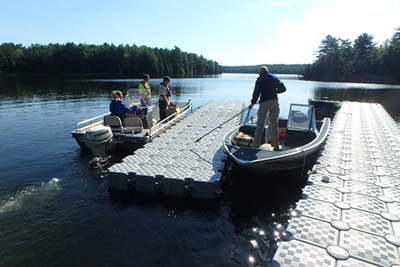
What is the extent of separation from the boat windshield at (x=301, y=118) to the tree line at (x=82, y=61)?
85598mm

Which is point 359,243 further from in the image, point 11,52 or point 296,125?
point 11,52

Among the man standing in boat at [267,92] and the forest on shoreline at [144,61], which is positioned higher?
the forest on shoreline at [144,61]

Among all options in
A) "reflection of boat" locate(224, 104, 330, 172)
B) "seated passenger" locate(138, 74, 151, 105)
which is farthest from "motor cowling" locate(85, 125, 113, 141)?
"reflection of boat" locate(224, 104, 330, 172)

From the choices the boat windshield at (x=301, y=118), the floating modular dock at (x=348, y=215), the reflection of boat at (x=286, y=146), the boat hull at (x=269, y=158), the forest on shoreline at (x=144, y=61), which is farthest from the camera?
the forest on shoreline at (x=144, y=61)

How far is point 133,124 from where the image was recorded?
32.4 feet

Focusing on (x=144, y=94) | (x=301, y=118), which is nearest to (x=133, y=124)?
(x=144, y=94)

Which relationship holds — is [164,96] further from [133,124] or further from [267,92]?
[267,92]

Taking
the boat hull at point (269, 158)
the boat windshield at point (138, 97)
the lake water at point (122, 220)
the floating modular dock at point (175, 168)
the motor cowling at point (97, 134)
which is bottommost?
the lake water at point (122, 220)

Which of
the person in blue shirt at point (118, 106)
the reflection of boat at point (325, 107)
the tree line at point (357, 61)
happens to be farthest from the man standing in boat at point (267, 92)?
the tree line at point (357, 61)

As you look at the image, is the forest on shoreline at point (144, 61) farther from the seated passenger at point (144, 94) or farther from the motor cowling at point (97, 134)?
the motor cowling at point (97, 134)

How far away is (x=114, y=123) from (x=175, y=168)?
401cm

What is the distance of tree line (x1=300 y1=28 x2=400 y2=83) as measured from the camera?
6762 centimetres

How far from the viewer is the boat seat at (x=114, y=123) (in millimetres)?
9433

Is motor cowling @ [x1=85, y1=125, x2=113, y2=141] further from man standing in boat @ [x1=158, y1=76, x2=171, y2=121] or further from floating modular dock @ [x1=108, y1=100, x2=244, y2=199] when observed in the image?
man standing in boat @ [x1=158, y1=76, x2=171, y2=121]
